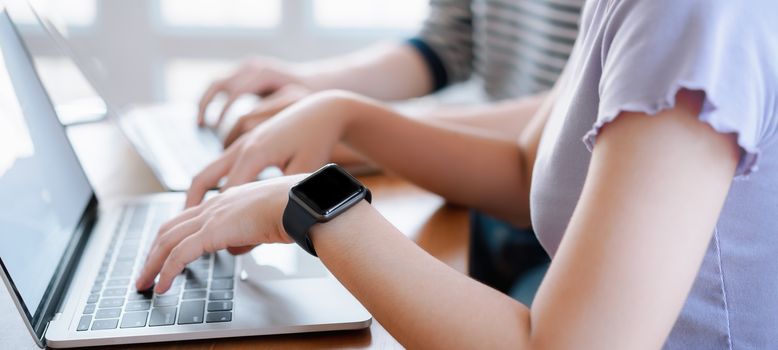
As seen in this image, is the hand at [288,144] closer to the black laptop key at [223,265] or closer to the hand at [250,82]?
the black laptop key at [223,265]

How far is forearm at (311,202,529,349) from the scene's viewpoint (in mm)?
585

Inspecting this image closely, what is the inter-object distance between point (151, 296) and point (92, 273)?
81 mm

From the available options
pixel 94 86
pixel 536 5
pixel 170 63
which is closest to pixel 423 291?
pixel 94 86

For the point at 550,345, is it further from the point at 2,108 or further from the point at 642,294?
the point at 2,108

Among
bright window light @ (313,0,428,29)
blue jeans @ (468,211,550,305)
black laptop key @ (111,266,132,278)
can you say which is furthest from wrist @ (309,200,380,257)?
bright window light @ (313,0,428,29)

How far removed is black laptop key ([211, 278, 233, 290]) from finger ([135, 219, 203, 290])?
5 cm

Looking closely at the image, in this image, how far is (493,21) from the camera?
149 centimetres

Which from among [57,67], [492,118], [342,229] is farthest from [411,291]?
[57,67]

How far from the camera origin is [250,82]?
117cm

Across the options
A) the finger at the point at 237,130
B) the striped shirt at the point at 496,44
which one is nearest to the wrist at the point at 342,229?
the finger at the point at 237,130

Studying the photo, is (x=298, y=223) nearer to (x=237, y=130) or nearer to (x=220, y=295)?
(x=220, y=295)

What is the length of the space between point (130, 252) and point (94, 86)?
0.96 feet

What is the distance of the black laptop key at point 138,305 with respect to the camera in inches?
27.0

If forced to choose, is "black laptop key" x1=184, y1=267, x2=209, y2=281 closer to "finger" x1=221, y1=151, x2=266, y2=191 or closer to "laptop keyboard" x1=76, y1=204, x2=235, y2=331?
"laptop keyboard" x1=76, y1=204, x2=235, y2=331
